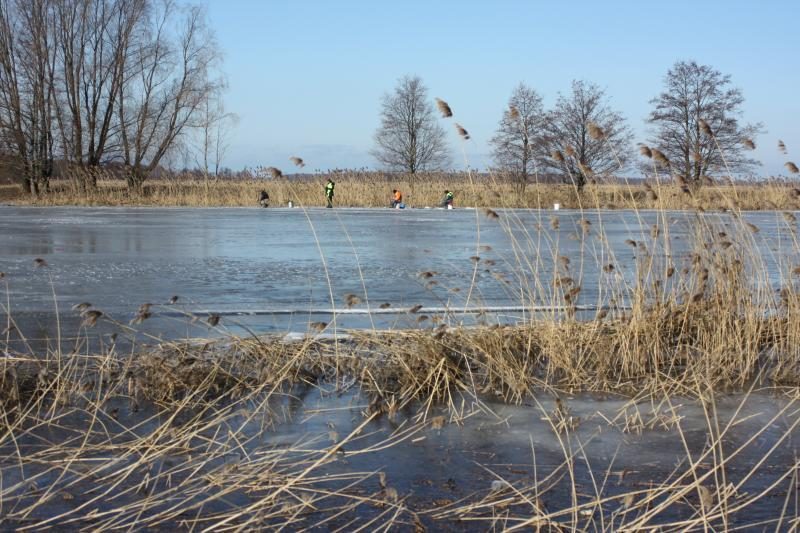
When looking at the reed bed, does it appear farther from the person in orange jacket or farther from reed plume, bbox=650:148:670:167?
the person in orange jacket

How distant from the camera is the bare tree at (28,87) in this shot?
38.9 metres

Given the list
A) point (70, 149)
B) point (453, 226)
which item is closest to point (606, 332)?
point (453, 226)

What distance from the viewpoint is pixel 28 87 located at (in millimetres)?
40125

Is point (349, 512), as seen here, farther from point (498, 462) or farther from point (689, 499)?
point (689, 499)

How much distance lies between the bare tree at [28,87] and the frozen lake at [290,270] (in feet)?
75.2

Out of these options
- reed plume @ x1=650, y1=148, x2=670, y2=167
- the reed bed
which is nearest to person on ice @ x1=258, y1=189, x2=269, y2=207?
the reed bed

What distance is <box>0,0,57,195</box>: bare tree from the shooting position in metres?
38.9

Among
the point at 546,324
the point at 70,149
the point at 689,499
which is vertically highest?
the point at 70,149

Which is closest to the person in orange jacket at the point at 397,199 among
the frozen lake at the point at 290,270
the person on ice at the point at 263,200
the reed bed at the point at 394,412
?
the person on ice at the point at 263,200

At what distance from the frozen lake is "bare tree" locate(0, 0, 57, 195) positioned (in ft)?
75.2

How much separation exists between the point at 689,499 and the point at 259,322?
402 cm

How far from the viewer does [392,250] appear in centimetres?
1331

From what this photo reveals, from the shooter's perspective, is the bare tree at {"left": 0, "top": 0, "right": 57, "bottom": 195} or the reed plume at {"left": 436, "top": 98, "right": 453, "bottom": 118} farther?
the bare tree at {"left": 0, "top": 0, "right": 57, "bottom": 195}

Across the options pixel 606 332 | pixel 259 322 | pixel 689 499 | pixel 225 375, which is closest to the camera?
pixel 689 499
